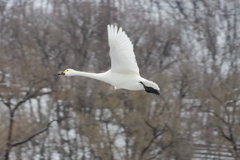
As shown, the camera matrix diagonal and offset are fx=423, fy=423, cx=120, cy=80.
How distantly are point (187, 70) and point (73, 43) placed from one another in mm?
10200

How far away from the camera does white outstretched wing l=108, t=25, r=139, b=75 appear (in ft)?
30.2

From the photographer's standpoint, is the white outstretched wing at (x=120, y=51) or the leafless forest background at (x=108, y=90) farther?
the leafless forest background at (x=108, y=90)

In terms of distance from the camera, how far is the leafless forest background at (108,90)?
24.7 metres

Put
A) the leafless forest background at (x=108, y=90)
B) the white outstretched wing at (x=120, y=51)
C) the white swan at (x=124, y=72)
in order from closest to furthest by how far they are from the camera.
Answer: the white outstretched wing at (x=120, y=51)
the white swan at (x=124, y=72)
the leafless forest background at (x=108, y=90)

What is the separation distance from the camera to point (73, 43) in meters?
35.0

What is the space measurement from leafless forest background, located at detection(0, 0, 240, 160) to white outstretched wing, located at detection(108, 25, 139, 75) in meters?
13.8

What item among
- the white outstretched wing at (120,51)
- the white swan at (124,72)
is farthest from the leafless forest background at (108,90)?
the white outstretched wing at (120,51)

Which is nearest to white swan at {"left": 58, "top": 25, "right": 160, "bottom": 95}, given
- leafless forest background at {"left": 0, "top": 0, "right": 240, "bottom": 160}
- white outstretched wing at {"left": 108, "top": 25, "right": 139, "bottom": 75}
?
white outstretched wing at {"left": 108, "top": 25, "right": 139, "bottom": 75}

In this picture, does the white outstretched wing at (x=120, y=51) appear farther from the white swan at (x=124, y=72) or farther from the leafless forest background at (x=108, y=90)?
the leafless forest background at (x=108, y=90)

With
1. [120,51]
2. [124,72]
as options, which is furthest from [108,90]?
[120,51]

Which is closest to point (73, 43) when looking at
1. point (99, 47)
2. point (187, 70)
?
point (99, 47)

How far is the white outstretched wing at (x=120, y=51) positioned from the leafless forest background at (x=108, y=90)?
45.2ft

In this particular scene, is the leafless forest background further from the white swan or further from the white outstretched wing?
the white outstretched wing

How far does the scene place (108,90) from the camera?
25.7 meters
